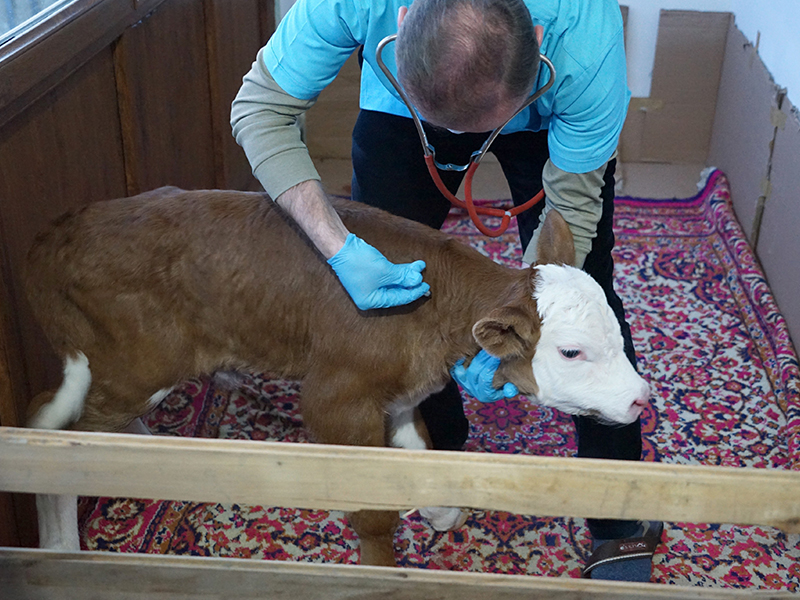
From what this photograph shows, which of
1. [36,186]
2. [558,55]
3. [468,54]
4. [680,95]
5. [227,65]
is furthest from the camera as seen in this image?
[680,95]

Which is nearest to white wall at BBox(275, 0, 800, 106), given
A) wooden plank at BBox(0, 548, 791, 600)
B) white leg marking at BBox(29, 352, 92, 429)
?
wooden plank at BBox(0, 548, 791, 600)

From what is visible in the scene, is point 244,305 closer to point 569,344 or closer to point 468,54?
point 569,344

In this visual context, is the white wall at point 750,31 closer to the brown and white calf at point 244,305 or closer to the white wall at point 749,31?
the white wall at point 749,31

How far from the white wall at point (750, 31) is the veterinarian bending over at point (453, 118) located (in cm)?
211

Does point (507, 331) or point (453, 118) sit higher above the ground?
point (453, 118)

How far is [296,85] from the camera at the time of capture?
2092 mm

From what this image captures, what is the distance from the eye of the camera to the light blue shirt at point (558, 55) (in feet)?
6.45

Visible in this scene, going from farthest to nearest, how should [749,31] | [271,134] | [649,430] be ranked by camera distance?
[749,31] → [649,430] → [271,134]

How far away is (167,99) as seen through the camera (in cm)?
335

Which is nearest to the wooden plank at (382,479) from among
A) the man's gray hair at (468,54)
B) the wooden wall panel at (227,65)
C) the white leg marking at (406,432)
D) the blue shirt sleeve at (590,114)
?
the man's gray hair at (468,54)

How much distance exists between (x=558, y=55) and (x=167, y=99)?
1907 mm

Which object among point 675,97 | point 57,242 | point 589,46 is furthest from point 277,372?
point 675,97

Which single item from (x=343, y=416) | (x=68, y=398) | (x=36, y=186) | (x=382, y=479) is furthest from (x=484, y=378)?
(x=36, y=186)

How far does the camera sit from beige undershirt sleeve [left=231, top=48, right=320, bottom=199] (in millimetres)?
2082
